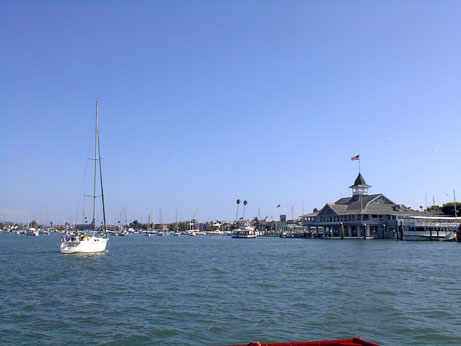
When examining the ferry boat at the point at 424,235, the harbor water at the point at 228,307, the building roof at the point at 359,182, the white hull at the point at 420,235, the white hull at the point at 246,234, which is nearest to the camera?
the harbor water at the point at 228,307

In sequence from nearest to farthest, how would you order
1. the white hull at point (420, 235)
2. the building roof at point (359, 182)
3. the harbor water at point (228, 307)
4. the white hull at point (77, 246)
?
the harbor water at point (228, 307) → the white hull at point (77, 246) → the white hull at point (420, 235) → the building roof at point (359, 182)

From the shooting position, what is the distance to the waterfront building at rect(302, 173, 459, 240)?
332ft

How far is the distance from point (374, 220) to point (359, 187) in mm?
16231

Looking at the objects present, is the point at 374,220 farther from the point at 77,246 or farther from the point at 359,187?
the point at 77,246

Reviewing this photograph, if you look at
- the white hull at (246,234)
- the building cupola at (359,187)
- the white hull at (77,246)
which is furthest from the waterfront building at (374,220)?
the white hull at (77,246)

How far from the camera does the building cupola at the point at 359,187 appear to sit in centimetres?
12538

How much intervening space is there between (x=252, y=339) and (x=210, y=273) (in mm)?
21749

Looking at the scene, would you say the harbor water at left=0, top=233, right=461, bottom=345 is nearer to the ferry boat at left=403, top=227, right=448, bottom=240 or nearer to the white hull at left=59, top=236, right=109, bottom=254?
the white hull at left=59, top=236, right=109, bottom=254

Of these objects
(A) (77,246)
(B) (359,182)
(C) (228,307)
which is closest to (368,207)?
(B) (359,182)

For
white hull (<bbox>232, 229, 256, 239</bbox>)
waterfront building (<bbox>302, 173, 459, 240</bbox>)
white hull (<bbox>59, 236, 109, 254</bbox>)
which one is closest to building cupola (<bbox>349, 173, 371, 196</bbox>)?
waterfront building (<bbox>302, 173, 459, 240</bbox>)

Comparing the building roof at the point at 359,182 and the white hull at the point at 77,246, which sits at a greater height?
the building roof at the point at 359,182

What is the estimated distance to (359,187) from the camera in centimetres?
12569

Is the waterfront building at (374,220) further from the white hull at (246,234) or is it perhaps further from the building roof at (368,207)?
the white hull at (246,234)

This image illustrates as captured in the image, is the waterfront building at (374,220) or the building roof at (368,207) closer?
the waterfront building at (374,220)
